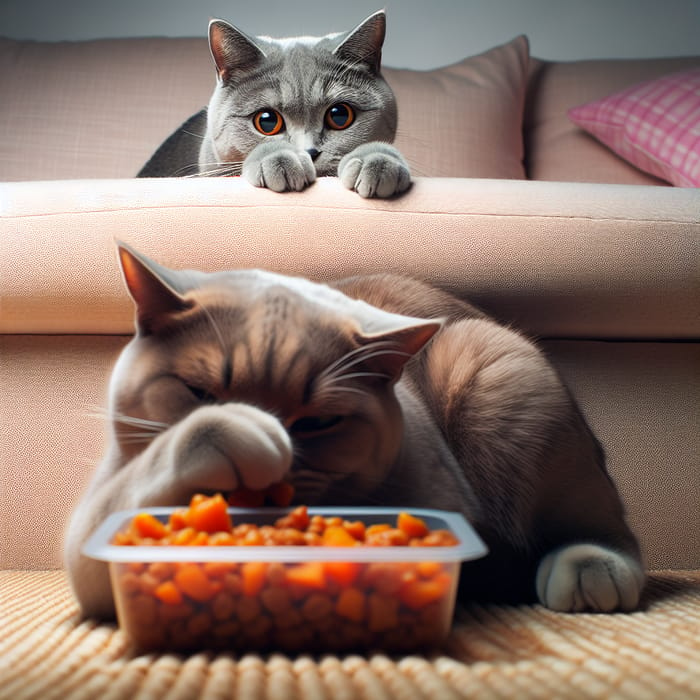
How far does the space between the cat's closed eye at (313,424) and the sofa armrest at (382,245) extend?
10.0 inches

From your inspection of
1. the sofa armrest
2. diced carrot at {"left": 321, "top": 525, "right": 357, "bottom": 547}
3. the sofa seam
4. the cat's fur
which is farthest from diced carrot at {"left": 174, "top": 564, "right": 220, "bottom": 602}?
the cat's fur

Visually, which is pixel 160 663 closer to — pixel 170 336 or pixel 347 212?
pixel 170 336

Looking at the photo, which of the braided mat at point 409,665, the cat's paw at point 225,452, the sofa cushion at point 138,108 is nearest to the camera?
the braided mat at point 409,665

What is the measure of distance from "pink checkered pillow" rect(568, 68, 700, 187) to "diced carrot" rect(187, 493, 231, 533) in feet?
3.83

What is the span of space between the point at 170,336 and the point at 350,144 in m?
0.57

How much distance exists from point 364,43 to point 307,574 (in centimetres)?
96

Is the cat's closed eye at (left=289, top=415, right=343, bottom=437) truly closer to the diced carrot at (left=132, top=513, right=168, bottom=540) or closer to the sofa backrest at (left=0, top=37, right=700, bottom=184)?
the diced carrot at (left=132, top=513, right=168, bottom=540)

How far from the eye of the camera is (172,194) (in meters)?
0.97

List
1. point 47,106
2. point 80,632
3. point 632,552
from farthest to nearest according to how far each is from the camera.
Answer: point 47,106 → point 632,552 → point 80,632

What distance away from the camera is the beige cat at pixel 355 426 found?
0.74 m

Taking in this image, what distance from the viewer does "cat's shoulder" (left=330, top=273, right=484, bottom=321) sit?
94 centimetres

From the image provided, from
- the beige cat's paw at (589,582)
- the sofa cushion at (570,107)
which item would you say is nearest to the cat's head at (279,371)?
the beige cat's paw at (589,582)

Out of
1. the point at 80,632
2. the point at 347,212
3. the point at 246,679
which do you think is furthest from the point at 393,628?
the point at 347,212

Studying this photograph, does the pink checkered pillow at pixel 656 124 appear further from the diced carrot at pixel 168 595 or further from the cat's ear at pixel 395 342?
the diced carrot at pixel 168 595
